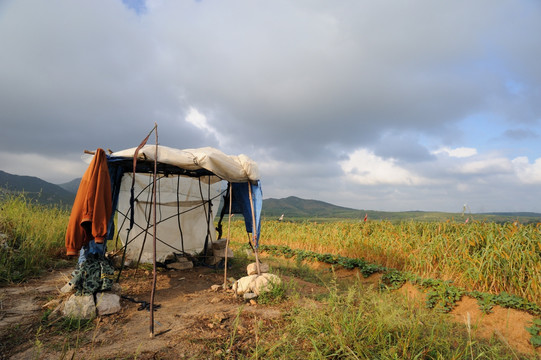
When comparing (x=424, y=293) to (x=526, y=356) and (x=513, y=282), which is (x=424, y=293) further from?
(x=526, y=356)

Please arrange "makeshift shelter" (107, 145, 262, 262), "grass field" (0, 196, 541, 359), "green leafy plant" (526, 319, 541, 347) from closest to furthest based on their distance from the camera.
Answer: "grass field" (0, 196, 541, 359), "green leafy plant" (526, 319, 541, 347), "makeshift shelter" (107, 145, 262, 262)

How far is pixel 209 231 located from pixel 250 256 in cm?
176

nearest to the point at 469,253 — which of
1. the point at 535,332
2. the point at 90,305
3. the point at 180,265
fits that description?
the point at 535,332

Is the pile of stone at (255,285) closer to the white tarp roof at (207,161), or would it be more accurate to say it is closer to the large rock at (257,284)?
the large rock at (257,284)

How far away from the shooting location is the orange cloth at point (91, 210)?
4121 millimetres

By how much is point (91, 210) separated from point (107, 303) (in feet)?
4.51

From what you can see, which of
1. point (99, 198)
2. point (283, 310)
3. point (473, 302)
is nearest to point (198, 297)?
point (283, 310)

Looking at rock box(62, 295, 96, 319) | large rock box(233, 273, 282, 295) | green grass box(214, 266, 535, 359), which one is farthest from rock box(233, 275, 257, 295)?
rock box(62, 295, 96, 319)

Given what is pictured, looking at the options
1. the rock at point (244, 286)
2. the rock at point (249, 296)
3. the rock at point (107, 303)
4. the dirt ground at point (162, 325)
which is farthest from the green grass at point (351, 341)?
the rock at point (107, 303)

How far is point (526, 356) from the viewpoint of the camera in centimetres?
366

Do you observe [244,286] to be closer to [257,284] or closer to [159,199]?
[257,284]

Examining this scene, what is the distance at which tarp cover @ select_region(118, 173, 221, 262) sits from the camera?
7105mm

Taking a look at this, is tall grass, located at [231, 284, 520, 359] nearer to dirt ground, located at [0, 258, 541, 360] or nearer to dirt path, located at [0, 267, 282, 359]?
dirt ground, located at [0, 258, 541, 360]

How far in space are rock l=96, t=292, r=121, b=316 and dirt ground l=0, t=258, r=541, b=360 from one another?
117 mm
